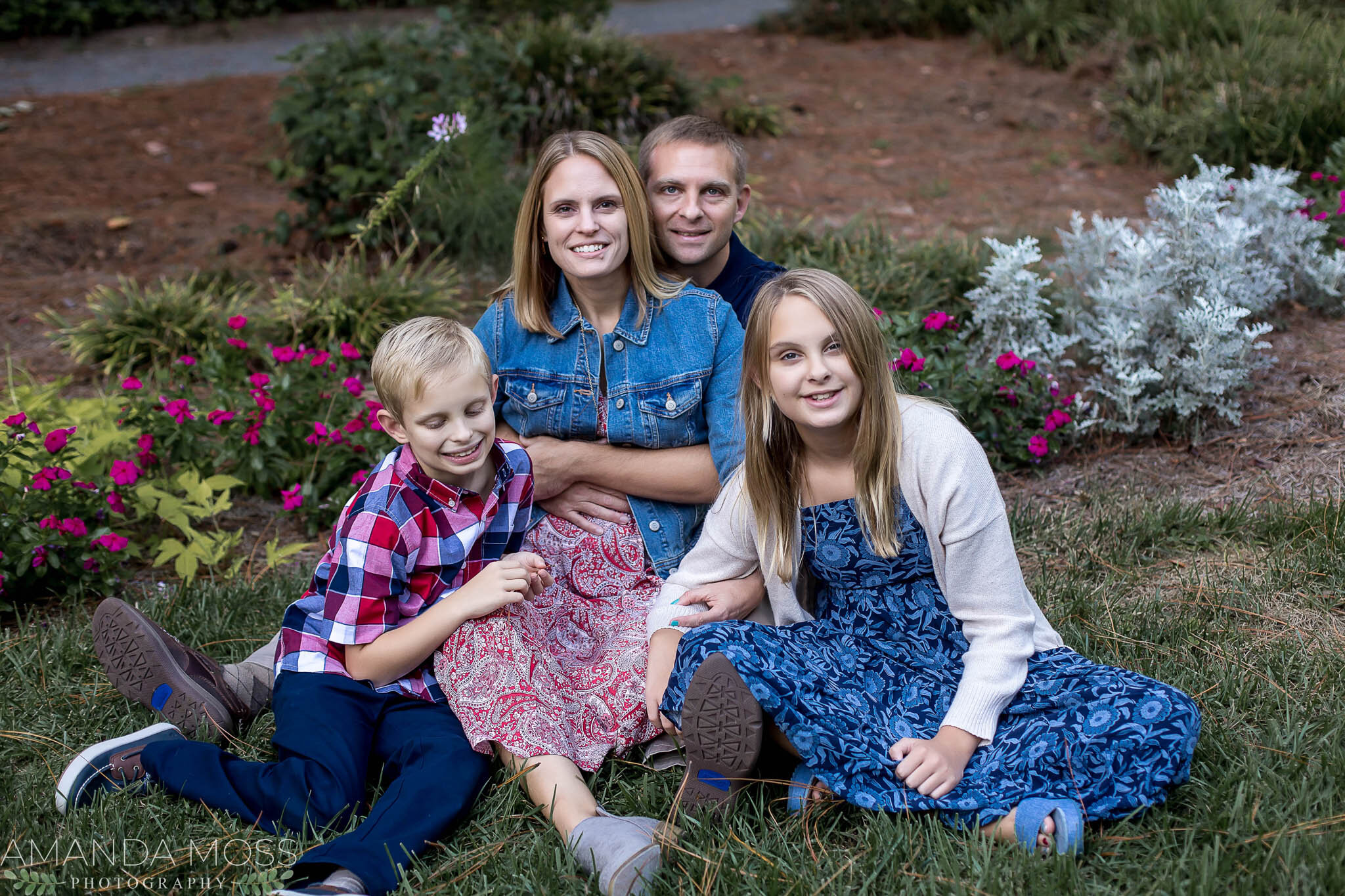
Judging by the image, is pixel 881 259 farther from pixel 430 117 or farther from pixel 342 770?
pixel 342 770

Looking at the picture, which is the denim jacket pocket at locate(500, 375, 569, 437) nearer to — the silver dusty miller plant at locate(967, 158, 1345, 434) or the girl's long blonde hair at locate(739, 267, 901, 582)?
the girl's long blonde hair at locate(739, 267, 901, 582)

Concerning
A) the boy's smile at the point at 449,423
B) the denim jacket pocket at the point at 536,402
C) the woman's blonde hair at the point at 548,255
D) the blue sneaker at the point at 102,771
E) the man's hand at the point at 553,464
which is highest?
the woman's blonde hair at the point at 548,255

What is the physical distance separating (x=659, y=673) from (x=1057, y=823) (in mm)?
830

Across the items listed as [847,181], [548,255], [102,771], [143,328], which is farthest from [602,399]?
[847,181]

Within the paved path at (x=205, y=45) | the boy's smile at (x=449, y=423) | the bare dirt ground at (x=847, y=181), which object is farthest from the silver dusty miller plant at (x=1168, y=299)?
the paved path at (x=205, y=45)

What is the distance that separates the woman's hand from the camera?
91.8 inches

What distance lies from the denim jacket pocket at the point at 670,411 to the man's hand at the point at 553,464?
18 cm

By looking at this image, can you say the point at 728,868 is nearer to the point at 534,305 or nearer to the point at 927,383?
the point at 534,305

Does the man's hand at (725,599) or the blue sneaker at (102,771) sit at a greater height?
the man's hand at (725,599)

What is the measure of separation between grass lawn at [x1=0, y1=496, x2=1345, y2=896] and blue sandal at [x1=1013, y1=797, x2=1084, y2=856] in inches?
1.6

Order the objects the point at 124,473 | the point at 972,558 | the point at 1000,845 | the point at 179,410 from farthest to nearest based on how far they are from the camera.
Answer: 1. the point at 179,410
2. the point at 124,473
3. the point at 972,558
4. the point at 1000,845

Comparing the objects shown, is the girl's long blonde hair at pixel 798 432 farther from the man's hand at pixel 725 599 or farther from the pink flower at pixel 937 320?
the pink flower at pixel 937 320

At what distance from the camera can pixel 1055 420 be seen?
3.77 m

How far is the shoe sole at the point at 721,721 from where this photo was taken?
2.04m
